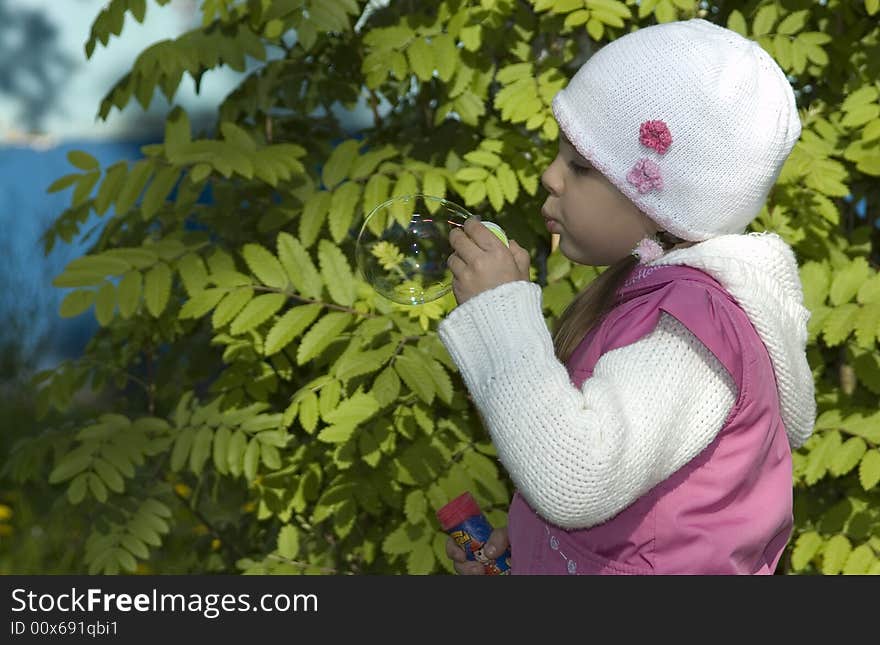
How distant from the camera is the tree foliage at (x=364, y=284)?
2.65 meters

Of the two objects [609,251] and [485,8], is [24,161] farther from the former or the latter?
[609,251]

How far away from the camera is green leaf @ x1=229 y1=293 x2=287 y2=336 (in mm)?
2576

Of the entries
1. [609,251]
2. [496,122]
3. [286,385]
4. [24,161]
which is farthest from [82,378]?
[24,161]

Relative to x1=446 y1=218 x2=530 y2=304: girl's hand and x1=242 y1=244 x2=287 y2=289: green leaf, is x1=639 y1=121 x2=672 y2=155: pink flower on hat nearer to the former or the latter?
x1=446 y1=218 x2=530 y2=304: girl's hand

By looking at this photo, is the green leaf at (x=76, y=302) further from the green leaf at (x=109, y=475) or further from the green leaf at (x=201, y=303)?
the green leaf at (x=109, y=475)

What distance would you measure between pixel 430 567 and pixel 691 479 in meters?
1.19

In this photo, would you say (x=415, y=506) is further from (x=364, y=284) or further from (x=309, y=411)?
(x=364, y=284)

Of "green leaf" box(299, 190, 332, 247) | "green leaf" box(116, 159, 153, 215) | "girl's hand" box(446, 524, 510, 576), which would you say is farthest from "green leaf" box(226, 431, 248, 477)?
"girl's hand" box(446, 524, 510, 576)

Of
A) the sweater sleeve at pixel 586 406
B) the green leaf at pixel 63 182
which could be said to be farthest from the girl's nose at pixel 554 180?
the green leaf at pixel 63 182

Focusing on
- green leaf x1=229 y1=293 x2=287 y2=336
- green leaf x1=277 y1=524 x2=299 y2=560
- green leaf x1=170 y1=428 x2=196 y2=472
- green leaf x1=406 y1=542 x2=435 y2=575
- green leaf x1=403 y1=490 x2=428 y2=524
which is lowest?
green leaf x1=277 y1=524 x2=299 y2=560

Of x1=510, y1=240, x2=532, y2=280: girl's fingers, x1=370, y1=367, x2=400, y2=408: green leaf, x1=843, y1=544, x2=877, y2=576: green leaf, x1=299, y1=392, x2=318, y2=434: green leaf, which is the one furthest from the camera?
x1=843, y1=544, x2=877, y2=576: green leaf

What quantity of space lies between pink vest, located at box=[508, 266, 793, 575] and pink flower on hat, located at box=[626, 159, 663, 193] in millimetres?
122

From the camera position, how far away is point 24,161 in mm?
5988

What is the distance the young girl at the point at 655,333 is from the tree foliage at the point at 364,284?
82cm
